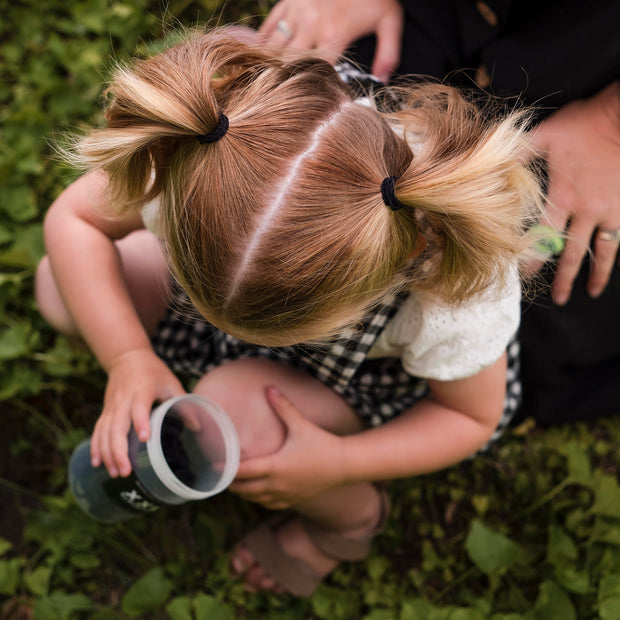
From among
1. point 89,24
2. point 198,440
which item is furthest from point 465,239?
point 89,24

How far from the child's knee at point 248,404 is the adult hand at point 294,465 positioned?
0.02m

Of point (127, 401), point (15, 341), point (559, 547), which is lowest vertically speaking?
point (559, 547)

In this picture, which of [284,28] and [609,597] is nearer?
[609,597]

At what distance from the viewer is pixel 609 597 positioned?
0.98 m

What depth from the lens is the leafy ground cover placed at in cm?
107

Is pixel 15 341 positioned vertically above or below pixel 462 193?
below

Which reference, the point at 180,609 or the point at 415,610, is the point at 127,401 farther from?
the point at 415,610

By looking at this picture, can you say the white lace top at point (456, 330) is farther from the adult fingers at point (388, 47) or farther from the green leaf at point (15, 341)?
the green leaf at point (15, 341)

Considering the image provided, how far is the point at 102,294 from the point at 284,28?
0.58m

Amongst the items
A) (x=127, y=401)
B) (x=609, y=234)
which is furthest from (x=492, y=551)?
(x=127, y=401)

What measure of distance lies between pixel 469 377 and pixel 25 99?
47.7 inches

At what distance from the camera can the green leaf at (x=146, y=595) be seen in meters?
1.07

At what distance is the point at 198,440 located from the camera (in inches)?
36.1

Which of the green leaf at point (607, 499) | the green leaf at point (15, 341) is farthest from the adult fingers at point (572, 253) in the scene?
the green leaf at point (15, 341)
